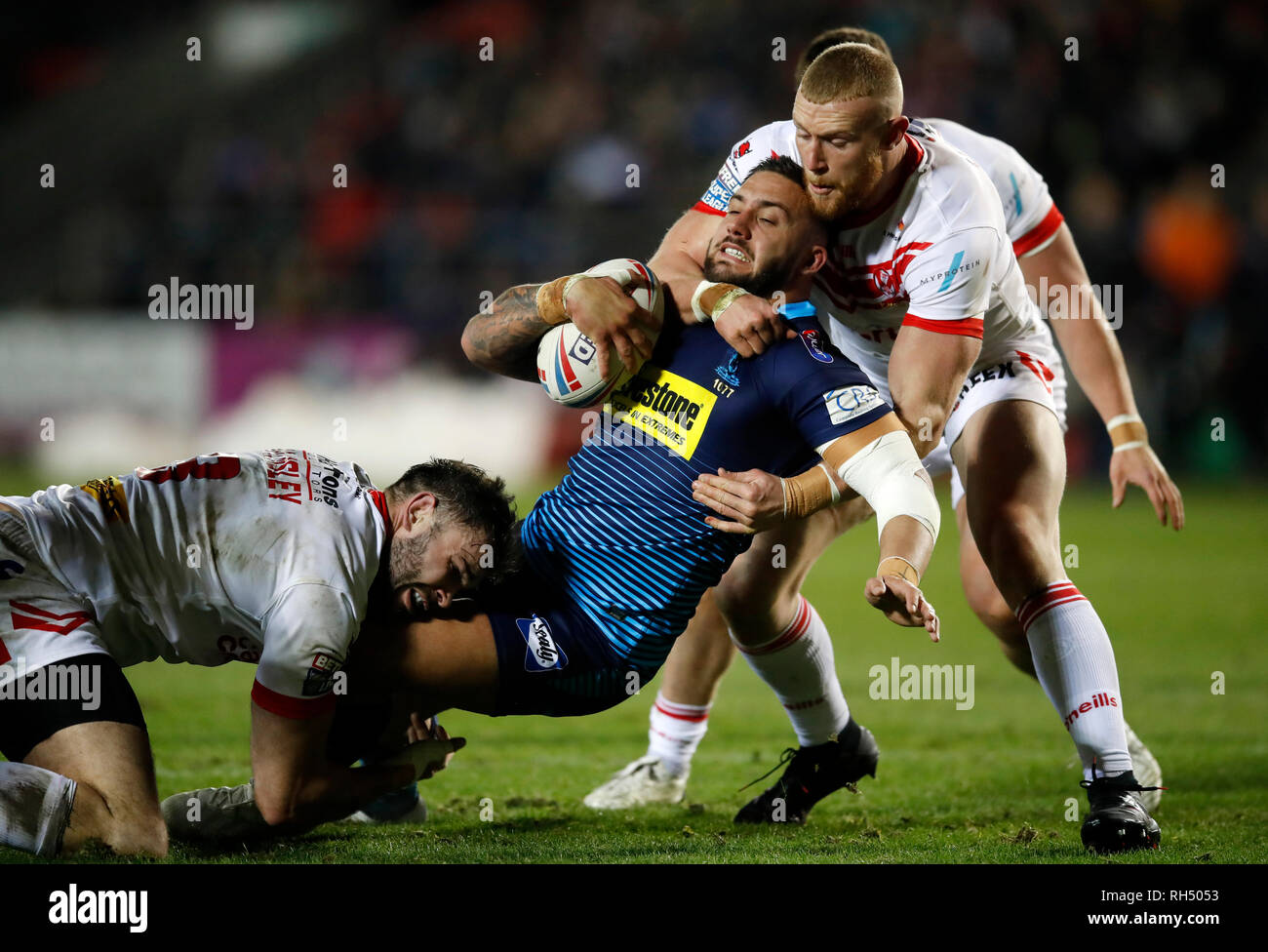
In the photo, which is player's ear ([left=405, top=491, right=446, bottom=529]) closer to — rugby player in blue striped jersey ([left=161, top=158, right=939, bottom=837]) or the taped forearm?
rugby player in blue striped jersey ([left=161, top=158, right=939, bottom=837])

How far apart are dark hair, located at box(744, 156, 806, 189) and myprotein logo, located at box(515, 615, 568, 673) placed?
5.29 ft

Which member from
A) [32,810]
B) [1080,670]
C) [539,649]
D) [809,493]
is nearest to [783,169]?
[809,493]

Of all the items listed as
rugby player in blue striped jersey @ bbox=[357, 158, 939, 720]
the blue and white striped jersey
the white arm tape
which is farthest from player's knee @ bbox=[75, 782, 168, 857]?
the white arm tape

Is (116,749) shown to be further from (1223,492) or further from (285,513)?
(1223,492)

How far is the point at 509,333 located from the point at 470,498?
63 cm

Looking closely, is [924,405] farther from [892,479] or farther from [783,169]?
[783,169]

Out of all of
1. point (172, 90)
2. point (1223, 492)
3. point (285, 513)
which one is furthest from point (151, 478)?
point (172, 90)

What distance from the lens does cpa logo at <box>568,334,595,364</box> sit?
4316mm

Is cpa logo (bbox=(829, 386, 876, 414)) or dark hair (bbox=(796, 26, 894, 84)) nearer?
cpa logo (bbox=(829, 386, 876, 414))

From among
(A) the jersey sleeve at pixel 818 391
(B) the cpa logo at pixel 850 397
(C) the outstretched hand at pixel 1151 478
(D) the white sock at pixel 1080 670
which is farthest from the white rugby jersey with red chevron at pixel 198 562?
(C) the outstretched hand at pixel 1151 478

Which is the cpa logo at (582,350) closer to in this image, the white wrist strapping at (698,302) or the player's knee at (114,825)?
the white wrist strapping at (698,302)

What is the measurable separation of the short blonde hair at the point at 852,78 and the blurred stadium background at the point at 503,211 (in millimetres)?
9804

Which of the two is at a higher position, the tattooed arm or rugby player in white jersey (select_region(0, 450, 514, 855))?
Result: the tattooed arm
